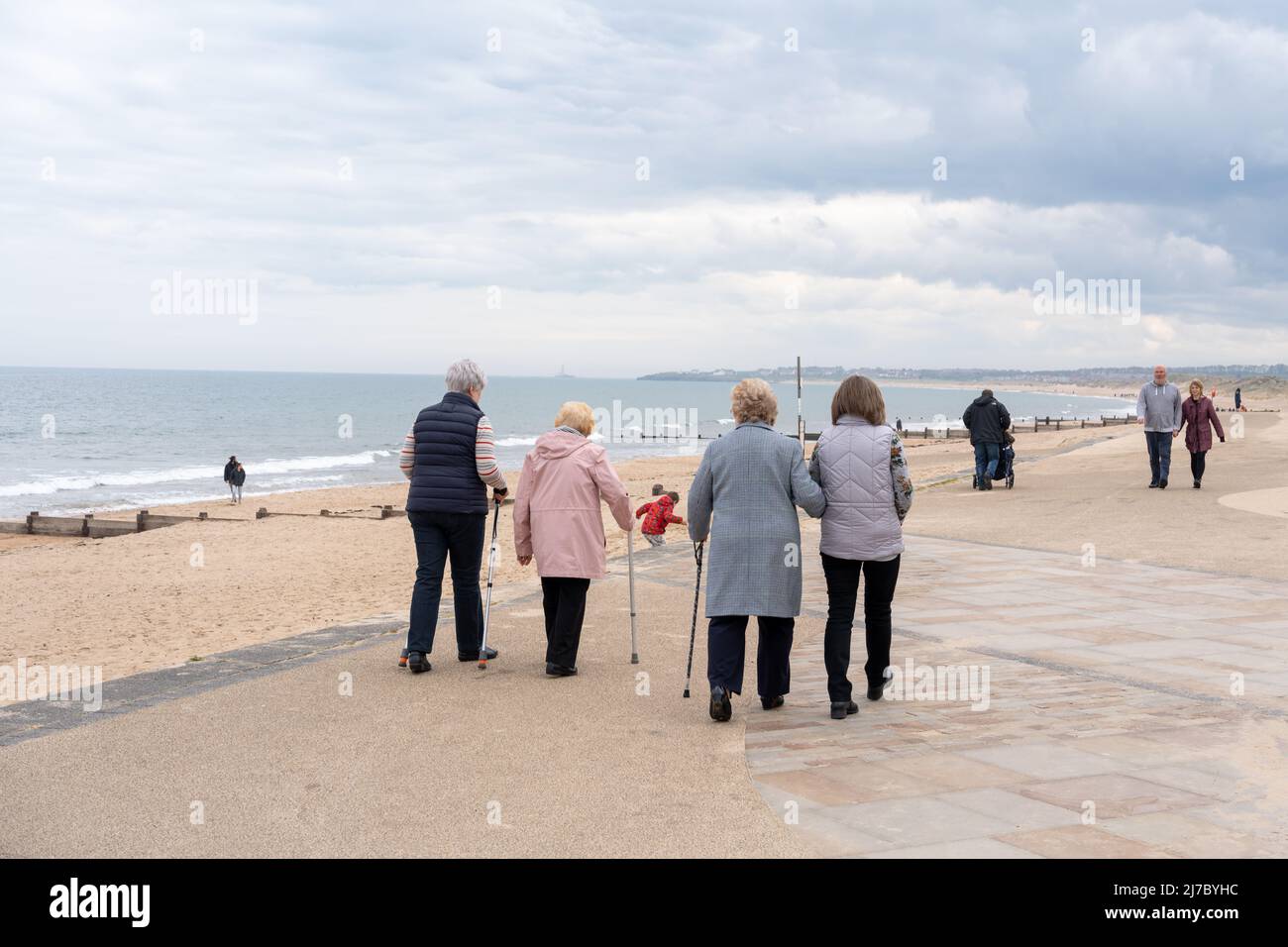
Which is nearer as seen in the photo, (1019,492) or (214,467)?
(1019,492)

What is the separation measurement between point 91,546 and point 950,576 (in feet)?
56.3

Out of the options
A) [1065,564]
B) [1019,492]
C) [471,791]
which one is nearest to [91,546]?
[1019,492]

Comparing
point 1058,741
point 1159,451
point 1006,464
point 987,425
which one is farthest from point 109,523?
point 1058,741

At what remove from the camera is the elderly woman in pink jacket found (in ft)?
23.0

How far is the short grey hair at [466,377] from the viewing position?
23.9ft

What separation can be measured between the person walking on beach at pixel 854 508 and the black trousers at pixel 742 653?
25 cm

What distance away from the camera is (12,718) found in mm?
6051

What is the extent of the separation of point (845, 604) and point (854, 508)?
50 cm

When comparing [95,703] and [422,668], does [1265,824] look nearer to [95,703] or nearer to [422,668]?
[422,668]

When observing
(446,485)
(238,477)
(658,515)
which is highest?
(446,485)

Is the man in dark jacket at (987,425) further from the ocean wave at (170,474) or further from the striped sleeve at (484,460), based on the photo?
the ocean wave at (170,474)

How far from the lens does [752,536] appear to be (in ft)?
19.7

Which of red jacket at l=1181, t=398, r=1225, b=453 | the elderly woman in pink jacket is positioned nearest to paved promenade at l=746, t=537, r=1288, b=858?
the elderly woman in pink jacket

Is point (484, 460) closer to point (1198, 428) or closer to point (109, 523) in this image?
point (1198, 428)
